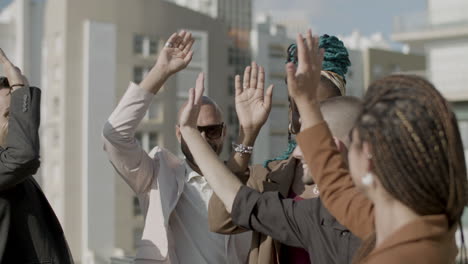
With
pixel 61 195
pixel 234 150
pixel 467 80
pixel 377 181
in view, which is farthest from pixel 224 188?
pixel 61 195

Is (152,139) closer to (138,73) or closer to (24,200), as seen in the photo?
(138,73)

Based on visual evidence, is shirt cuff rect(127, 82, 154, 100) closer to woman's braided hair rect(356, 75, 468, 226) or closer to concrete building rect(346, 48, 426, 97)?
woman's braided hair rect(356, 75, 468, 226)

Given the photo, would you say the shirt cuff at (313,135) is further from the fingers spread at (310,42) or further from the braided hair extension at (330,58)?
the braided hair extension at (330,58)

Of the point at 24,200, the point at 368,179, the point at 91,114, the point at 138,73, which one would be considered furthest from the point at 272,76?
the point at 368,179

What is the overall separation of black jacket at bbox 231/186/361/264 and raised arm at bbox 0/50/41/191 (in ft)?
3.29

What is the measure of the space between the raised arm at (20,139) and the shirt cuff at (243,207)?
3.25 ft

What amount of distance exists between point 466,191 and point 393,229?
0.59 ft

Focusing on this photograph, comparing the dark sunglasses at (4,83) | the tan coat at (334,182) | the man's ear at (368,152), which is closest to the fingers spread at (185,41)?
the dark sunglasses at (4,83)

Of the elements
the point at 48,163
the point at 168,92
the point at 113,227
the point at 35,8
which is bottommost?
the point at 113,227

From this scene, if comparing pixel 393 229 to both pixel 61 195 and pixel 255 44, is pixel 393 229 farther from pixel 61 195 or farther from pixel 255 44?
pixel 255 44

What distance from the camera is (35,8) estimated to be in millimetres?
36125

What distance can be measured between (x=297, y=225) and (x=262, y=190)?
472mm

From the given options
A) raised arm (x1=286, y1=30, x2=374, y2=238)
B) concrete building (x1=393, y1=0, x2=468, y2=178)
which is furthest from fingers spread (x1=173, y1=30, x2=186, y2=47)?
concrete building (x1=393, y1=0, x2=468, y2=178)

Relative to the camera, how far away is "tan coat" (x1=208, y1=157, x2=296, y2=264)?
8.34 feet
